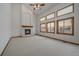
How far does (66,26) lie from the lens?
635 cm

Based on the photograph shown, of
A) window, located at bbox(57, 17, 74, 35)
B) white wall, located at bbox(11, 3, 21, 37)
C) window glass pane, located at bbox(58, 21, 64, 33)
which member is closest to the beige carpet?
window, located at bbox(57, 17, 74, 35)

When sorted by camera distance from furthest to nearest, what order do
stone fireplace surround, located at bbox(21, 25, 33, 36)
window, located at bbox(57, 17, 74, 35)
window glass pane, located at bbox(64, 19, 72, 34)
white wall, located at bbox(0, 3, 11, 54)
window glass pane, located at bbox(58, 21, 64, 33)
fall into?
1. stone fireplace surround, located at bbox(21, 25, 33, 36)
2. window glass pane, located at bbox(58, 21, 64, 33)
3. window glass pane, located at bbox(64, 19, 72, 34)
4. window, located at bbox(57, 17, 74, 35)
5. white wall, located at bbox(0, 3, 11, 54)

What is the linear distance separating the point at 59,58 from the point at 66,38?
359cm

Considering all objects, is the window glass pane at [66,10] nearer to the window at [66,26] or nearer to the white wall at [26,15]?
the window at [66,26]

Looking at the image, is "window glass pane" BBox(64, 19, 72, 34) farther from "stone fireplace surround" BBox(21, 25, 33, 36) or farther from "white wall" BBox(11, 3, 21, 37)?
"white wall" BBox(11, 3, 21, 37)

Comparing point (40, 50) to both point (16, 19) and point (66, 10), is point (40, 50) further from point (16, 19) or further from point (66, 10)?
point (16, 19)

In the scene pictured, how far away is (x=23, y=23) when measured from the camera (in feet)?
33.0

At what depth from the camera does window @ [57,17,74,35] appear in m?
5.72

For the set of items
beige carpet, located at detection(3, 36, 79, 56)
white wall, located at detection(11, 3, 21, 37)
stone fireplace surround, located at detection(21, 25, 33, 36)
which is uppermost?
white wall, located at detection(11, 3, 21, 37)

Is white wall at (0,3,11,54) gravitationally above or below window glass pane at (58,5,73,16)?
below

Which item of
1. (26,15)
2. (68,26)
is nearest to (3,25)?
(68,26)

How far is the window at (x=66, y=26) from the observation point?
18.8ft

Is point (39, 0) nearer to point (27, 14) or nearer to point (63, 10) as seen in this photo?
point (63, 10)

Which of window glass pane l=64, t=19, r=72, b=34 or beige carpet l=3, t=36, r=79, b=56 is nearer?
beige carpet l=3, t=36, r=79, b=56
